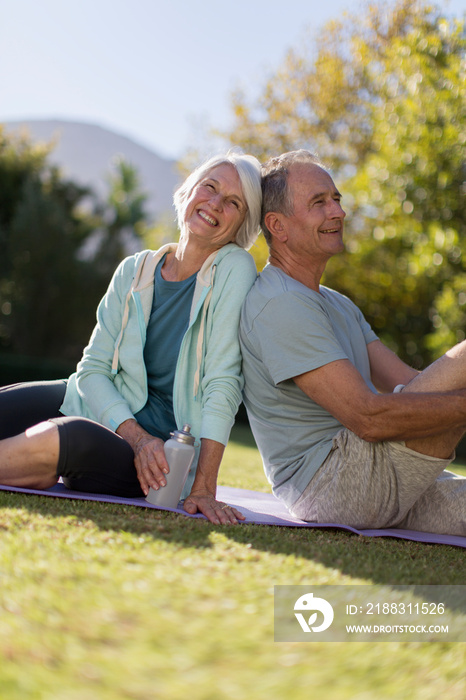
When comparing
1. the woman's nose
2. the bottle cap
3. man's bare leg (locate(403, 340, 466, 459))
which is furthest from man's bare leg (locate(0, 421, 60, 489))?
man's bare leg (locate(403, 340, 466, 459))

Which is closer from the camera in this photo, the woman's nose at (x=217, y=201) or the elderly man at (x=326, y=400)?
the elderly man at (x=326, y=400)

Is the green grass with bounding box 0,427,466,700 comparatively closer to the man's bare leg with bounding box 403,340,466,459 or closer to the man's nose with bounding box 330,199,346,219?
the man's bare leg with bounding box 403,340,466,459

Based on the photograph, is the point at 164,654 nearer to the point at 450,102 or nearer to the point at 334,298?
the point at 334,298

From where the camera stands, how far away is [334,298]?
3.68m

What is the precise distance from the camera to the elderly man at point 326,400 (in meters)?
2.86

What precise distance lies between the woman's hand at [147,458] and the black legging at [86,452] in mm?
55

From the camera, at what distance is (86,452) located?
307 centimetres

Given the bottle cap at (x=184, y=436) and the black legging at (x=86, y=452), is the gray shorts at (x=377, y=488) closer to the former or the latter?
the bottle cap at (x=184, y=436)

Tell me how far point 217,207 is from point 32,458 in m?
1.48

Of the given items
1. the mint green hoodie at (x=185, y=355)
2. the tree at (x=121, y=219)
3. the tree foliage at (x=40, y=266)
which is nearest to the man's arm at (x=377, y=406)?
the mint green hoodie at (x=185, y=355)

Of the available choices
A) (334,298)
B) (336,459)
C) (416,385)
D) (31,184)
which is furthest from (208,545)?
(31,184)

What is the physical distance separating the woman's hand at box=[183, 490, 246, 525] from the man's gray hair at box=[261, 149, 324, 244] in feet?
4.41

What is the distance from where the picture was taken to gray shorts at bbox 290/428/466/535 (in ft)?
9.79

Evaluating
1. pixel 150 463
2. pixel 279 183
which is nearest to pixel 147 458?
pixel 150 463
